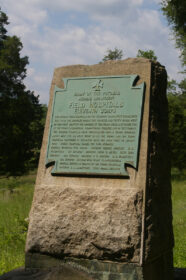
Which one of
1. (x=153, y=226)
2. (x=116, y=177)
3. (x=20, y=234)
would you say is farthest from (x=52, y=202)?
(x=20, y=234)

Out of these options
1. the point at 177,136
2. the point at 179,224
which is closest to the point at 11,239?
the point at 179,224

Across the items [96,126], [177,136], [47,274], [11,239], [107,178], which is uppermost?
[177,136]

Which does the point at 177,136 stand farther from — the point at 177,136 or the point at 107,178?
the point at 107,178

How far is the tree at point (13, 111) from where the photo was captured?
18.0m

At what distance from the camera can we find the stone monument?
348 cm

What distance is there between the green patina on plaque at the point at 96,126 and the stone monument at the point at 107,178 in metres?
0.01

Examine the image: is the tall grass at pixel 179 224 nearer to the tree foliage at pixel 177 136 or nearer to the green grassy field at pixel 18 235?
the green grassy field at pixel 18 235

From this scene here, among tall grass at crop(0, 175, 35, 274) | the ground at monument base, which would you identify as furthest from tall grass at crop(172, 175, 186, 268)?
tall grass at crop(0, 175, 35, 274)

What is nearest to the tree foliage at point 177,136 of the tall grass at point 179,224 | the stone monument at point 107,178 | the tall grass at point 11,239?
the tall grass at point 179,224

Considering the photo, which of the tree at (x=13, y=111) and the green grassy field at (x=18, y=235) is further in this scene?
the tree at (x=13, y=111)

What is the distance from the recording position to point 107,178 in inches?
147

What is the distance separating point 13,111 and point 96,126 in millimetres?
15858

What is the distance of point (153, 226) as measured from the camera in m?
3.56

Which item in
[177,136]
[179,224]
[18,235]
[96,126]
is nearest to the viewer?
[96,126]
